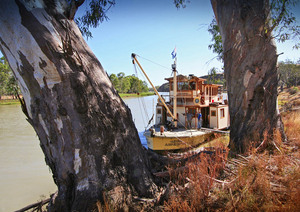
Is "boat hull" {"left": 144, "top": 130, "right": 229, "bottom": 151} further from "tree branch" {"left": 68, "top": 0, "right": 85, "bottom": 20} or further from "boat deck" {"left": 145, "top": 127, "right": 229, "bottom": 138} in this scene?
"tree branch" {"left": 68, "top": 0, "right": 85, "bottom": 20}

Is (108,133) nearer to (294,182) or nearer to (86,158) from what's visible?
(86,158)

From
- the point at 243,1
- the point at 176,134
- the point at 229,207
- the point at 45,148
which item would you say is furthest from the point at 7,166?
the point at 243,1

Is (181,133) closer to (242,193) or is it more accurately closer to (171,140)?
(171,140)

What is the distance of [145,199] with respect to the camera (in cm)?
215

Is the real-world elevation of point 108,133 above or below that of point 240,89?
below

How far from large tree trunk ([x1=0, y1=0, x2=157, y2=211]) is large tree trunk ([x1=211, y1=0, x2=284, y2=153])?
2.83 meters

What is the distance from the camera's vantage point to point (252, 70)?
3.84 m

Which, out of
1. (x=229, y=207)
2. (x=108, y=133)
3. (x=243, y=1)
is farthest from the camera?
(x=243, y=1)

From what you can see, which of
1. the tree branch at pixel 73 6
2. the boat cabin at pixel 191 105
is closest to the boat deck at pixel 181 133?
the boat cabin at pixel 191 105

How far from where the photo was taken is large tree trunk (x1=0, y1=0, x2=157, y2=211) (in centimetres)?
197

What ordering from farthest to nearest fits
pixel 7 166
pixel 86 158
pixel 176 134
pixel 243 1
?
pixel 176 134, pixel 7 166, pixel 243 1, pixel 86 158

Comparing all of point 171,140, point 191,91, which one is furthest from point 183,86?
point 171,140

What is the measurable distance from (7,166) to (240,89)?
35.5 ft

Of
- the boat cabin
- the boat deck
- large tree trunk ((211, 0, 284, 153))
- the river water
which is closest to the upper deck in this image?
the boat cabin
